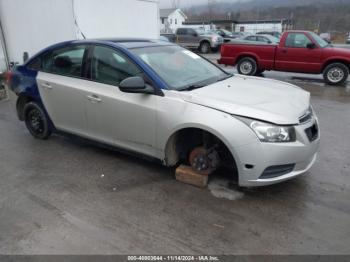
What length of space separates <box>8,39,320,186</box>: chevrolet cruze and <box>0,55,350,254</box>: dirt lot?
334 mm

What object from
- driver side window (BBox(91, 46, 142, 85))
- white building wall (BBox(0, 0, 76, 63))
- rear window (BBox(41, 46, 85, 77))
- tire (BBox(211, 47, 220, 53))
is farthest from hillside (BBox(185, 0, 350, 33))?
driver side window (BBox(91, 46, 142, 85))

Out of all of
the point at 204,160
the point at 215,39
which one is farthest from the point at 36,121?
the point at 215,39

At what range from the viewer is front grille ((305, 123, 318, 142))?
3.28 m

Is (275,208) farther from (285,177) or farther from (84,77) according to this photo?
(84,77)

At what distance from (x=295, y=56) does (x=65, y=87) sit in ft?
27.0

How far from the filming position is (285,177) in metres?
3.23

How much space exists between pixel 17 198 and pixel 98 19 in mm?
7670

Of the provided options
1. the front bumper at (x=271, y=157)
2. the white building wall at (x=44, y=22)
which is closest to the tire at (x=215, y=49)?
the white building wall at (x=44, y=22)

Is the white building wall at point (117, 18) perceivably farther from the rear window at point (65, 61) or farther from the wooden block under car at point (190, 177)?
the wooden block under car at point (190, 177)

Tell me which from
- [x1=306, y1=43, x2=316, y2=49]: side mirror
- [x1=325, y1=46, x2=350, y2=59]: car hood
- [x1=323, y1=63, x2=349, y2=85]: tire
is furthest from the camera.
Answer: [x1=306, y1=43, x2=316, y2=49]: side mirror

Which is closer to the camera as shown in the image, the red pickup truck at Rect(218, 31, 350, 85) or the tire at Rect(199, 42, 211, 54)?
the red pickup truck at Rect(218, 31, 350, 85)

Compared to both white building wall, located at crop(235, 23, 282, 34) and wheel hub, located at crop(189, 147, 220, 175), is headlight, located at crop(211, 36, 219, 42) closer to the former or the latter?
wheel hub, located at crop(189, 147, 220, 175)

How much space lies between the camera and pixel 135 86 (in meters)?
3.51

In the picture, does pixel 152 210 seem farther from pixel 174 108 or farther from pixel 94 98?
pixel 94 98
